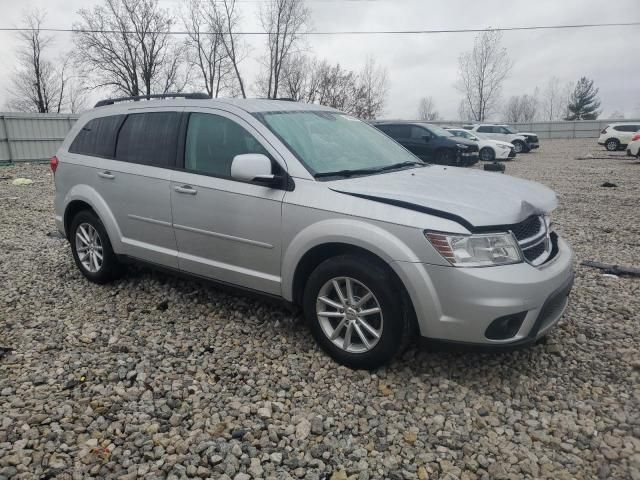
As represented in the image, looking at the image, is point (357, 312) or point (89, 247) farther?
→ point (89, 247)

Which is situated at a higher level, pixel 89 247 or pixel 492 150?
pixel 492 150

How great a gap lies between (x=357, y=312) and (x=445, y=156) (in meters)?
14.3

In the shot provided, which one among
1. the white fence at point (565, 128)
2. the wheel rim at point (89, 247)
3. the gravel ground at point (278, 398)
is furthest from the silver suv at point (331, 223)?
the white fence at point (565, 128)

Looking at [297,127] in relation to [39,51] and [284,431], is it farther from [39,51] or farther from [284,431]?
[39,51]

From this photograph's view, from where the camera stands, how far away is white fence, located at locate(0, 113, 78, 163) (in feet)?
61.4

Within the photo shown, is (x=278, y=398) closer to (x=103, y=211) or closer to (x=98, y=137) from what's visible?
(x=103, y=211)

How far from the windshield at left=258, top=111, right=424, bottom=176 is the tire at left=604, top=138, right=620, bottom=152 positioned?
25.7 metres

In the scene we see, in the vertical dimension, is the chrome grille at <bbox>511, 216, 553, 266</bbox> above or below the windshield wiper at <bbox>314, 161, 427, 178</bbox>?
below

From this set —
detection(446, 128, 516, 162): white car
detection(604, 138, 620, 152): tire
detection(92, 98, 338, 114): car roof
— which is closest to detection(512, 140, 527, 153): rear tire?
detection(604, 138, 620, 152): tire

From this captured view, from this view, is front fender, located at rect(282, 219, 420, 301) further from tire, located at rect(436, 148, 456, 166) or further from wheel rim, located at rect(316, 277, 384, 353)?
tire, located at rect(436, 148, 456, 166)

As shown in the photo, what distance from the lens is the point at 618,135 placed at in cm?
2477

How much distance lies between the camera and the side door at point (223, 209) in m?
3.39

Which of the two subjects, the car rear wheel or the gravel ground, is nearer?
the gravel ground

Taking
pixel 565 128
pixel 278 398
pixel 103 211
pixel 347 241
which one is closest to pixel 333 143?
pixel 347 241
